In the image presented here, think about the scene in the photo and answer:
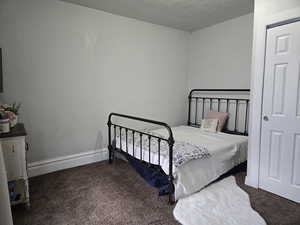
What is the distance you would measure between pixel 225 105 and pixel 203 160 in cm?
157

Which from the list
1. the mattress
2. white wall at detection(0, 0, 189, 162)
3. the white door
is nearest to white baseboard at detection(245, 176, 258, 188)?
the white door

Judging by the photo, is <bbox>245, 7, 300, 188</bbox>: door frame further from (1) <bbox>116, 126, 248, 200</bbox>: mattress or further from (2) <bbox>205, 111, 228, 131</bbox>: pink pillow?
(2) <bbox>205, 111, 228, 131</bbox>: pink pillow

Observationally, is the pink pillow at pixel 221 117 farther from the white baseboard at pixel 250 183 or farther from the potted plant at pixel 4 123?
the potted plant at pixel 4 123

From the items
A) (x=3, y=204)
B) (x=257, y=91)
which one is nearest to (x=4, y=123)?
(x=3, y=204)

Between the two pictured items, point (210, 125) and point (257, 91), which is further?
point (210, 125)

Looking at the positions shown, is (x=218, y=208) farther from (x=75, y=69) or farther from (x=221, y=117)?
(x=75, y=69)

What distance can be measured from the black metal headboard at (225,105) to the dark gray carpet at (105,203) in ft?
3.14

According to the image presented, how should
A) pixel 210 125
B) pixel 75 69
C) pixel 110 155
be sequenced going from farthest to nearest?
1. pixel 210 125
2. pixel 110 155
3. pixel 75 69

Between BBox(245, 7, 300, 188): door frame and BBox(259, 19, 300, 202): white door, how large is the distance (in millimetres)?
47

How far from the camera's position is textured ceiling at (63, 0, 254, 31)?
268 centimetres

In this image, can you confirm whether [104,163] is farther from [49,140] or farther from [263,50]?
[263,50]

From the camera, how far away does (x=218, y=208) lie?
1937 millimetres

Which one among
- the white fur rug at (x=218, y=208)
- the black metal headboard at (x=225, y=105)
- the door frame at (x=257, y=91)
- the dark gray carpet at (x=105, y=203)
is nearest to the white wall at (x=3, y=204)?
the dark gray carpet at (x=105, y=203)

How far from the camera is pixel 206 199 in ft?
6.88
